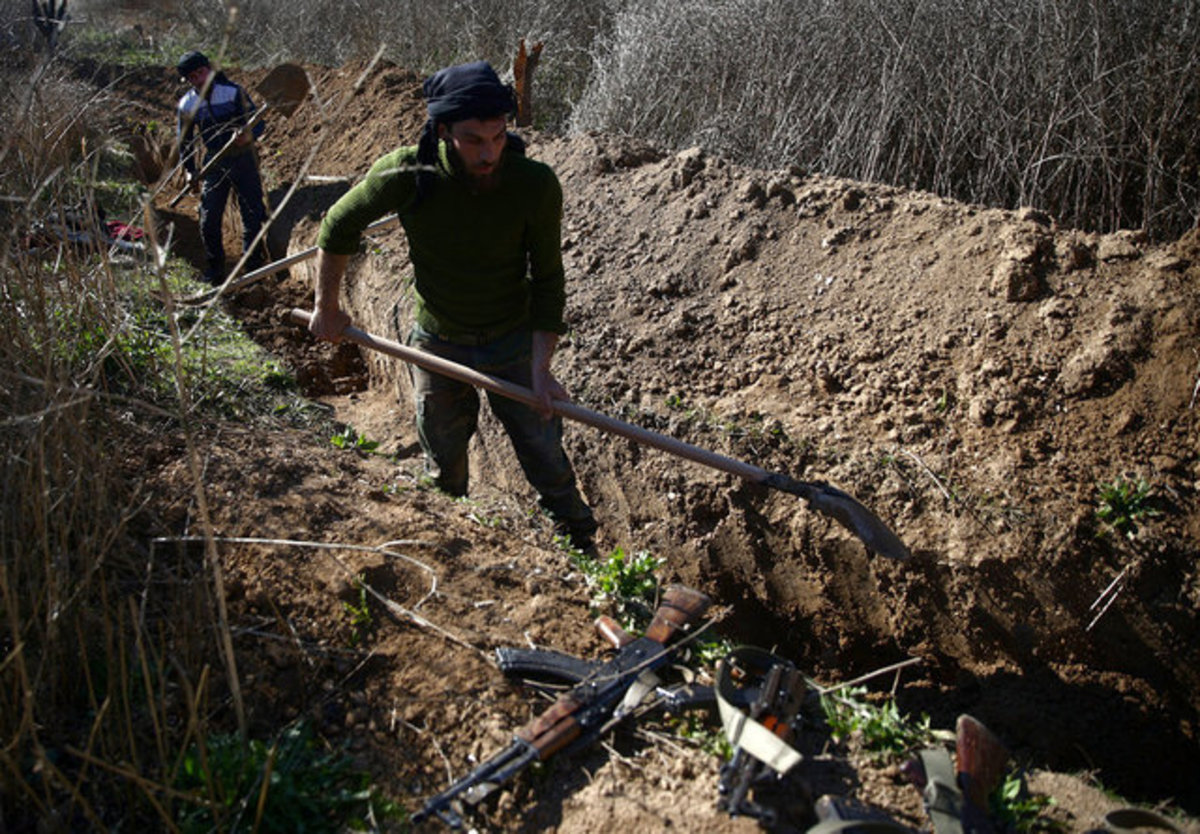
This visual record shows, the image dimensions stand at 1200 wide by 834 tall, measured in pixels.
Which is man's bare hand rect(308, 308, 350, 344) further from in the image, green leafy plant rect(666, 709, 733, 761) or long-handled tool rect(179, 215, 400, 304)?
green leafy plant rect(666, 709, 733, 761)

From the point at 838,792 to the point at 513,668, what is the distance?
38.2 inches

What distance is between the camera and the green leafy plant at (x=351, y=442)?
180 inches

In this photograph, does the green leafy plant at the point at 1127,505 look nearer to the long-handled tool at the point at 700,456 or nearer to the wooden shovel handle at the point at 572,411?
the long-handled tool at the point at 700,456

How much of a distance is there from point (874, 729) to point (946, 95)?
4621 mm

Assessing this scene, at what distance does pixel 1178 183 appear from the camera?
4.75 meters

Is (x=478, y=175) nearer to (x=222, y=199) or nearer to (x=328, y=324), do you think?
(x=328, y=324)

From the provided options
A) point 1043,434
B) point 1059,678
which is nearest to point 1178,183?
point 1043,434

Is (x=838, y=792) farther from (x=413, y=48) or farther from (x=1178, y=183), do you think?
(x=413, y=48)

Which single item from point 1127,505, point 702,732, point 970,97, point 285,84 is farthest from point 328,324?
point 285,84

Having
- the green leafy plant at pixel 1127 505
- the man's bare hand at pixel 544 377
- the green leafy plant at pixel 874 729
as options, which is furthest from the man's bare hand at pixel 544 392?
the green leafy plant at pixel 1127 505

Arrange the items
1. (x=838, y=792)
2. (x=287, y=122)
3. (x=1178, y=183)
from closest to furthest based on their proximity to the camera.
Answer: (x=838, y=792) → (x=1178, y=183) → (x=287, y=122)

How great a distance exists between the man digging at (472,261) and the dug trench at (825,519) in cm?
33

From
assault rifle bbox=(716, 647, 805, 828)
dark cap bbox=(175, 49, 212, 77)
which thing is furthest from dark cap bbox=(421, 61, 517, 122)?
dark cap bbox=(175, 49, 212, 77)

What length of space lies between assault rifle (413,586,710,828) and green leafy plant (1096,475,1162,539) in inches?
72.4
